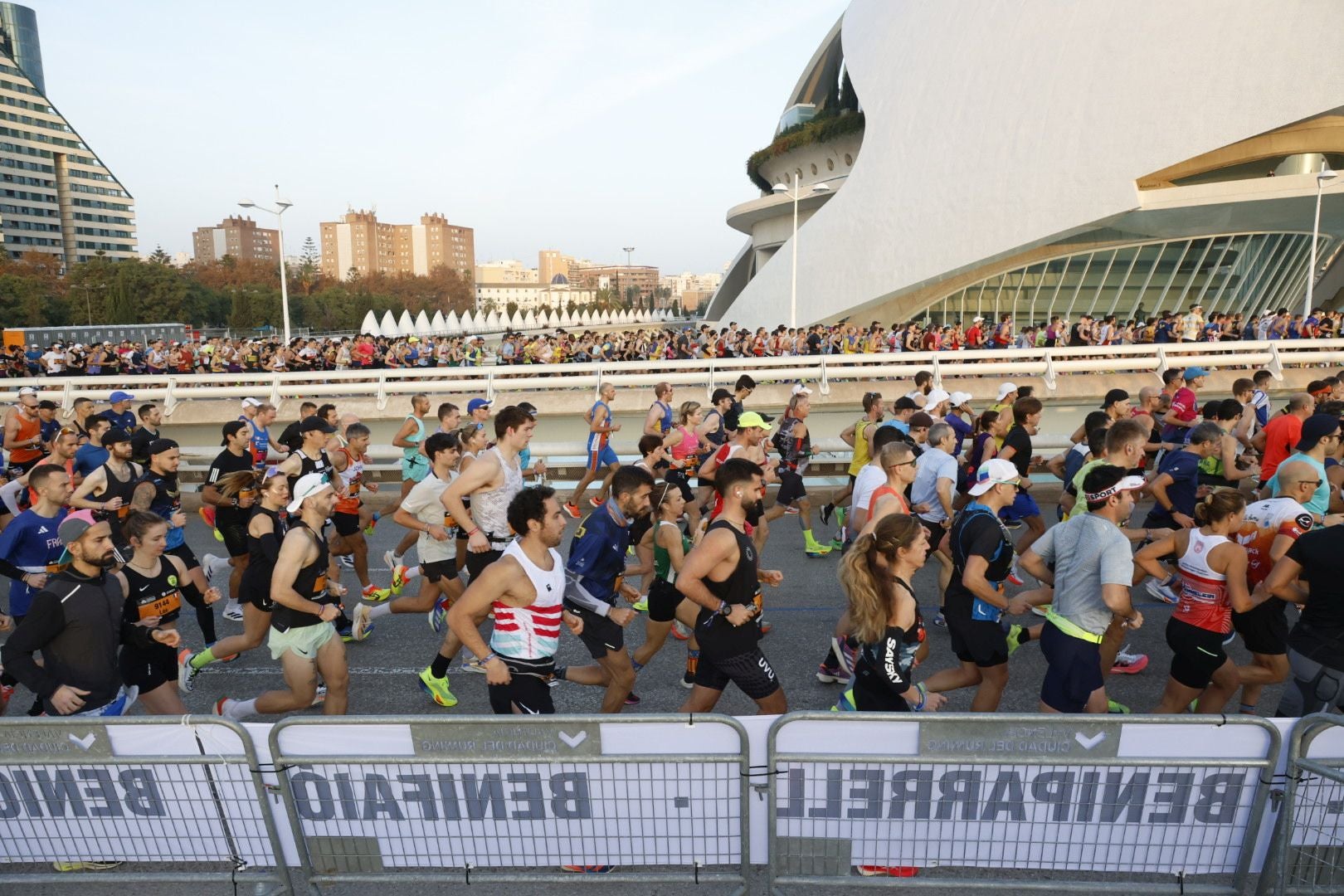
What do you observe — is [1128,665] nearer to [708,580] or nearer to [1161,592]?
[1161,592]

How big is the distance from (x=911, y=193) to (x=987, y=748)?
35.7 meters

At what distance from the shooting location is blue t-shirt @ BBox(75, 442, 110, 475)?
7418 mm

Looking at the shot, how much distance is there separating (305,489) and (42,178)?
146882 mm

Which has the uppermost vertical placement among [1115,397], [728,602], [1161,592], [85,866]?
[1115,397]

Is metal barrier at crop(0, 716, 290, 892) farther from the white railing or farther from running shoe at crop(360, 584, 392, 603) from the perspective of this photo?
the white railing

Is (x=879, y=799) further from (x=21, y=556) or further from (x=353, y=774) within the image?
(x=21, y=556)

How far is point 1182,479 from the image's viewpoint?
673 centimetres

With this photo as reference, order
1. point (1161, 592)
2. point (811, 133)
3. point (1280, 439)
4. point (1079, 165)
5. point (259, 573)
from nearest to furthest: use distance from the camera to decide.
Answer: point (259, 573), point (1280, 439), point (1161, 592), point (1079, 165), point (811, 133)

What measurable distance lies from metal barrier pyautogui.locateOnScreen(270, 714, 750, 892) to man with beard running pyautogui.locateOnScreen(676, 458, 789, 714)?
86 cm

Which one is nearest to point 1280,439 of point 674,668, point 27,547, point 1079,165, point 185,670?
point 674,668

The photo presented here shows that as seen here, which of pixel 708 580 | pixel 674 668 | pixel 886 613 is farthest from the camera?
pixel 674 668

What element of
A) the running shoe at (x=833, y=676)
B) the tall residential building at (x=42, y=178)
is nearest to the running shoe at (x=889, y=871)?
the running shoe at (x=833, y=676)

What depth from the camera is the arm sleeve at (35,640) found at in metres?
3.77

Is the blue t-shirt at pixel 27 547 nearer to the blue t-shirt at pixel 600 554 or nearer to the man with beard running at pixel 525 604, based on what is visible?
the man with beard running at pixel 525 604
